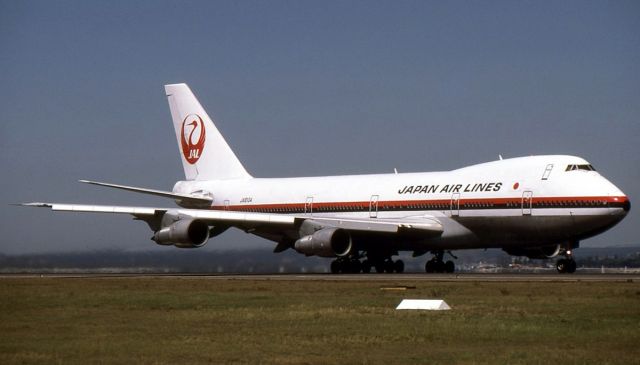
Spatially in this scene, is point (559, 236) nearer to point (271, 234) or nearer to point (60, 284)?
point (271, 234)

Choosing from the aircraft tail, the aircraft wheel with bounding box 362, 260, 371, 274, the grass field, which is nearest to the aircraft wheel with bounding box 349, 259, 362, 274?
the aircraft wheel with bounding box 362, 260, 371, 274

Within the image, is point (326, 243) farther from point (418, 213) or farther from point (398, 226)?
point (418, 213)

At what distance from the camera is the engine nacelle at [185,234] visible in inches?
1779

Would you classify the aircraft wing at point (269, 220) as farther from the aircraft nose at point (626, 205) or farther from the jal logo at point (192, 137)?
the jal logo at point (192, 137)

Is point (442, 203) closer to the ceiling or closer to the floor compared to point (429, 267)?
closer to the ceiling

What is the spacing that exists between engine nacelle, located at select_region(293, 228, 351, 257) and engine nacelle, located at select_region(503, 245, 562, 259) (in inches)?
282

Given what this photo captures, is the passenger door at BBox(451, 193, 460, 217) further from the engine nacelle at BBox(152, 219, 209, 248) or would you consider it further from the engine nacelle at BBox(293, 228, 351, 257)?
the engine nacelle at BBox(152, 219, 209, 248)

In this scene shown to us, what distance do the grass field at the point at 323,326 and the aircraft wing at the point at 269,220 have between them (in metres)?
13.6

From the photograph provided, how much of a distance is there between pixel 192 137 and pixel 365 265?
14847 mm

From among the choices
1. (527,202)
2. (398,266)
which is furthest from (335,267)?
(527,202)

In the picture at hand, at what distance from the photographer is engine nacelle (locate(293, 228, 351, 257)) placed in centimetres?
4403

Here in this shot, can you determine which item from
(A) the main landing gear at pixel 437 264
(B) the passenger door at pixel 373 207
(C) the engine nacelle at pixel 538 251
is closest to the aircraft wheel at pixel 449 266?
(A) the main landing gear at pixel 437 264

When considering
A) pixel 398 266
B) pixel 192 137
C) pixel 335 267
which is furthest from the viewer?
pixel 192 137

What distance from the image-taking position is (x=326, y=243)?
43906 mm
